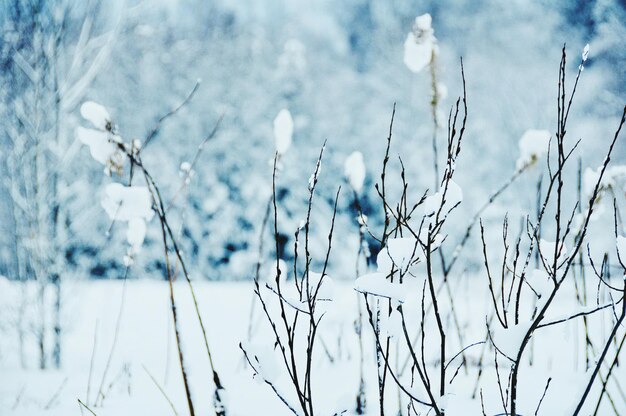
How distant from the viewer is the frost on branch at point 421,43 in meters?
1.59

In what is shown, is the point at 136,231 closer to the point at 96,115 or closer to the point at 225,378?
the point at 96,115

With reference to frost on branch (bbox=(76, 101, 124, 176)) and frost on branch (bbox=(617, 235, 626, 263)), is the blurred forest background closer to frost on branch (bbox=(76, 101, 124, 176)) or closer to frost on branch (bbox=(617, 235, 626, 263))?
frost on branch (bbox=(76, 101, 124, 176))

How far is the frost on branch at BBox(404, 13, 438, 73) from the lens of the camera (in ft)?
5.21

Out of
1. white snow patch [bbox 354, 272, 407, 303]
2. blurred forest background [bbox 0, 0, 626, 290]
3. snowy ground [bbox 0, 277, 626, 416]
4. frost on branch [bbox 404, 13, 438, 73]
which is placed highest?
blurred forest background [bbox 0, 0, 626, 290]

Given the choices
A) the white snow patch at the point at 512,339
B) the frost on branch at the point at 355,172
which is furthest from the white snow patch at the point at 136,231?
the white snow patch at the point at 512,339

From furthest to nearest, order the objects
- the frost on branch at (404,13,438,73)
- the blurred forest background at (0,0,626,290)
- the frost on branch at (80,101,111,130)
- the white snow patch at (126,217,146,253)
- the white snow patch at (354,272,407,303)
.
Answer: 1. the blurred forest background at (0,0,626,290)
2. the frost on branch at (404,13,438,73)
3. the white snow patch at (126,217,146,253)
4. the frost on branch at (80,101,111,130)
5. the white snow patch at (354,272,407,303)

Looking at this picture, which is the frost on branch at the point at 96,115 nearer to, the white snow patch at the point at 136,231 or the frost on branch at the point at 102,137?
the frost on branch at the point at 102,137

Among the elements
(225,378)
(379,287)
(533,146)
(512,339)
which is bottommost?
(225,378)

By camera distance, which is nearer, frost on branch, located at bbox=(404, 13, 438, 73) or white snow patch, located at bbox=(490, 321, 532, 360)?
white snow patch, located at bbox=(490, 321, 532, 360)

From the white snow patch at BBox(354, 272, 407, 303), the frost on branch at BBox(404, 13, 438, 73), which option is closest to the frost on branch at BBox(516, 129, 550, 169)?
the frost on branch at BBox(404, 13, 438, 73)

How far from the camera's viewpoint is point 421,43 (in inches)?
63.5

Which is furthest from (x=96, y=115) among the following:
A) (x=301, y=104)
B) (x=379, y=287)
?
(x=301, y=104)

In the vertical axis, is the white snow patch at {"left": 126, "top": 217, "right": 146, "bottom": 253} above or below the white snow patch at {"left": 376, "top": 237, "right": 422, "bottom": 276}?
above

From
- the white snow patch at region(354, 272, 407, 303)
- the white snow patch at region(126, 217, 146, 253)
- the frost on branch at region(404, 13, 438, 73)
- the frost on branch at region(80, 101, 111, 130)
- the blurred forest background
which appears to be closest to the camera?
the white snow patch at region(354, 272, 407, 303)
